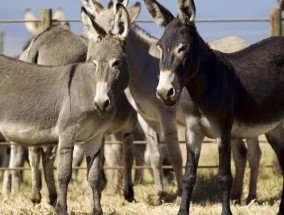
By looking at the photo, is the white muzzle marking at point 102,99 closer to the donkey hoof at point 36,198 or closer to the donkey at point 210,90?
the donkey at point 210,90

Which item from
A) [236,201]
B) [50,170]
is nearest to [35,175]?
[50,170]

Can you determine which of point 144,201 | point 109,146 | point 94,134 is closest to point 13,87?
point 94,134

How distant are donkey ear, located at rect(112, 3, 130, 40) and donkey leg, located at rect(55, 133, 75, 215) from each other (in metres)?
1.06

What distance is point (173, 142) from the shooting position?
31.4 ft

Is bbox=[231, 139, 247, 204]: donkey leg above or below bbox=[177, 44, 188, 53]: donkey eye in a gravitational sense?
below

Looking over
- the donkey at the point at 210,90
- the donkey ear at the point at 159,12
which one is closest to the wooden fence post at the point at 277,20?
the donkey at the point at 210,90

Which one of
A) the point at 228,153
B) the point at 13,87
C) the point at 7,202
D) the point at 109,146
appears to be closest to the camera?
the point at 228,153

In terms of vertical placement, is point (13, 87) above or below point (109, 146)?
above

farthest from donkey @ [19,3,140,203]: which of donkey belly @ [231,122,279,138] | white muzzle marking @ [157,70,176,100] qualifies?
white muzzle marking @ [157,70,176,100]

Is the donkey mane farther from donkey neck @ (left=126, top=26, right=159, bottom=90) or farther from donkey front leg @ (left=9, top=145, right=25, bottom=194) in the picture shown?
donkey front leg @ (left=9, top=145, right=25, bottom=194)

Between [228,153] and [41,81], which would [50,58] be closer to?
[41,81]

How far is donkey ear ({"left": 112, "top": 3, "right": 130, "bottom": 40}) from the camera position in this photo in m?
7.72

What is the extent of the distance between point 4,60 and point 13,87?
0.36m

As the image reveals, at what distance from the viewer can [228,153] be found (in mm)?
7152
